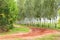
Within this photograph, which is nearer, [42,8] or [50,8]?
[50,8]

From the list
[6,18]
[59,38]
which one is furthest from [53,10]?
[59,38]

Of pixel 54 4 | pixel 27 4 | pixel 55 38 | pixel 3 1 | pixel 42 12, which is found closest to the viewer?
pixel 55 38

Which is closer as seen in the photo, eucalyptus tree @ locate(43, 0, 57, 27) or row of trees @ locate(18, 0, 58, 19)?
eucalyptus tree @ locate(43, 0, 57, 27)

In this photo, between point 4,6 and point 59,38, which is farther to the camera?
point 4,6

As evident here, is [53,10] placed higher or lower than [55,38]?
higher

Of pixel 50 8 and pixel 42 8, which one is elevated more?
pixel 42 8

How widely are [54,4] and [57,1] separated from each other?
40.4 inches

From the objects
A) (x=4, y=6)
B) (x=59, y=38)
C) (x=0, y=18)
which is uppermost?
(x=4, y=6)

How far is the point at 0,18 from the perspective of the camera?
123ft

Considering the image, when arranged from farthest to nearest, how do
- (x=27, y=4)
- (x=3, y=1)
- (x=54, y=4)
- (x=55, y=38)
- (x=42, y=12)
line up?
(x=27, y=4)
(x=42, y=12)
(x=54, y=4)
(x=3, y=1)
(x=55, y=38)

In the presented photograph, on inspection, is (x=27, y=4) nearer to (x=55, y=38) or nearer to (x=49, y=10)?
(x=49, y=10)

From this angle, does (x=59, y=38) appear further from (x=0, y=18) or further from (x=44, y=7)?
(x=44, y=7)

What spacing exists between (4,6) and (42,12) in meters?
14.9

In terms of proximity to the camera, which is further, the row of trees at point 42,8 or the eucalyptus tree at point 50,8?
the row of trees at point 42,8
